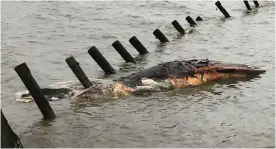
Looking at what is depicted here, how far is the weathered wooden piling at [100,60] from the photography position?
10.9m

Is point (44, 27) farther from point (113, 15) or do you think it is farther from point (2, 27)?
point (113, 15)

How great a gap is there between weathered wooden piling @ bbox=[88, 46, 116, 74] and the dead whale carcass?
1.82m

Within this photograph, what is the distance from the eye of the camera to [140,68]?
1180 centimetres

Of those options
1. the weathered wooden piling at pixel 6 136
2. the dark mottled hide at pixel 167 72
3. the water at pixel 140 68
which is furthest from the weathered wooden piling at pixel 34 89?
the dark mottled hide at pixel 167 72

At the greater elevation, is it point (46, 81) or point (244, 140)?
point (46, 81)

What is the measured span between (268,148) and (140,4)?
20243 millimetres

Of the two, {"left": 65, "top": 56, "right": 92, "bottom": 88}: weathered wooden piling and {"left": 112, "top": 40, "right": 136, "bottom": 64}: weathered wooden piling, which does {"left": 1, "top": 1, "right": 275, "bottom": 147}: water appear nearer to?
{"left": 112, "top": 40, "right": 136, "bottom": 64}: weathered wooden piling

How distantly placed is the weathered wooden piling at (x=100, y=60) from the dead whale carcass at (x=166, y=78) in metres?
1.82

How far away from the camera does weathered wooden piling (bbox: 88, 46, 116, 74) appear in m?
10.9

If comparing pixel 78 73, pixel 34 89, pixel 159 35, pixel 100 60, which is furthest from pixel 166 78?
pixel 159 35

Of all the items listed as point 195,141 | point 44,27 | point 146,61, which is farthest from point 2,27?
point 195,141

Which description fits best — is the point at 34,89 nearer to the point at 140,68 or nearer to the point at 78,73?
the point at 78,73

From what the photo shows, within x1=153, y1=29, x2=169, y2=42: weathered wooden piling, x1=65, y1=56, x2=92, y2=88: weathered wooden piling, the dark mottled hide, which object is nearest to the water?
x1=153, y1=29, x2=169, y2=42: weathered wooden piling

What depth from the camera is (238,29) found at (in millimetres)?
18047
